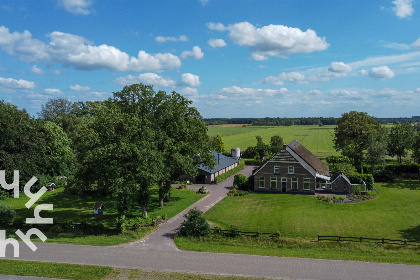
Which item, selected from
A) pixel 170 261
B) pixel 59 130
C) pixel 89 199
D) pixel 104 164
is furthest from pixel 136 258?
pixel 59 130

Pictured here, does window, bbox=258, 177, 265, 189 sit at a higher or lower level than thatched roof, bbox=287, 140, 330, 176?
lower

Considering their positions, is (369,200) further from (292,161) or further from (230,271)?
(230,271)

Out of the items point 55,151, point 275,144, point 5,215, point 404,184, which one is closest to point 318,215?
point 404,184

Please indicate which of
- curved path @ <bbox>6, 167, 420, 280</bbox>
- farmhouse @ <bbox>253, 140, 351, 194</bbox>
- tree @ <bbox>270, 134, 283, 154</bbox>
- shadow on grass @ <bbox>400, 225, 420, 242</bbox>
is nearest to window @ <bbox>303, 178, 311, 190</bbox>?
farmhouse @ <bbox>253, 140, 351, 194</bbox>

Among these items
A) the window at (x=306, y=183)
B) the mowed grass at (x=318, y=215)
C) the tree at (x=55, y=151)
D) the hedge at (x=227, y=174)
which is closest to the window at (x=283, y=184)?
the mowed grass at (x=318, y=215)

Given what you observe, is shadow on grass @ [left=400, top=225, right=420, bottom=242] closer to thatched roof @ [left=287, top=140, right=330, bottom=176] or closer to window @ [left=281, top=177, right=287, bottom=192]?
window @ [left=281, top=177, right=287, bottom=192]

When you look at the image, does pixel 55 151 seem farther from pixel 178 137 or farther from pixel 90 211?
pixel 178 137
